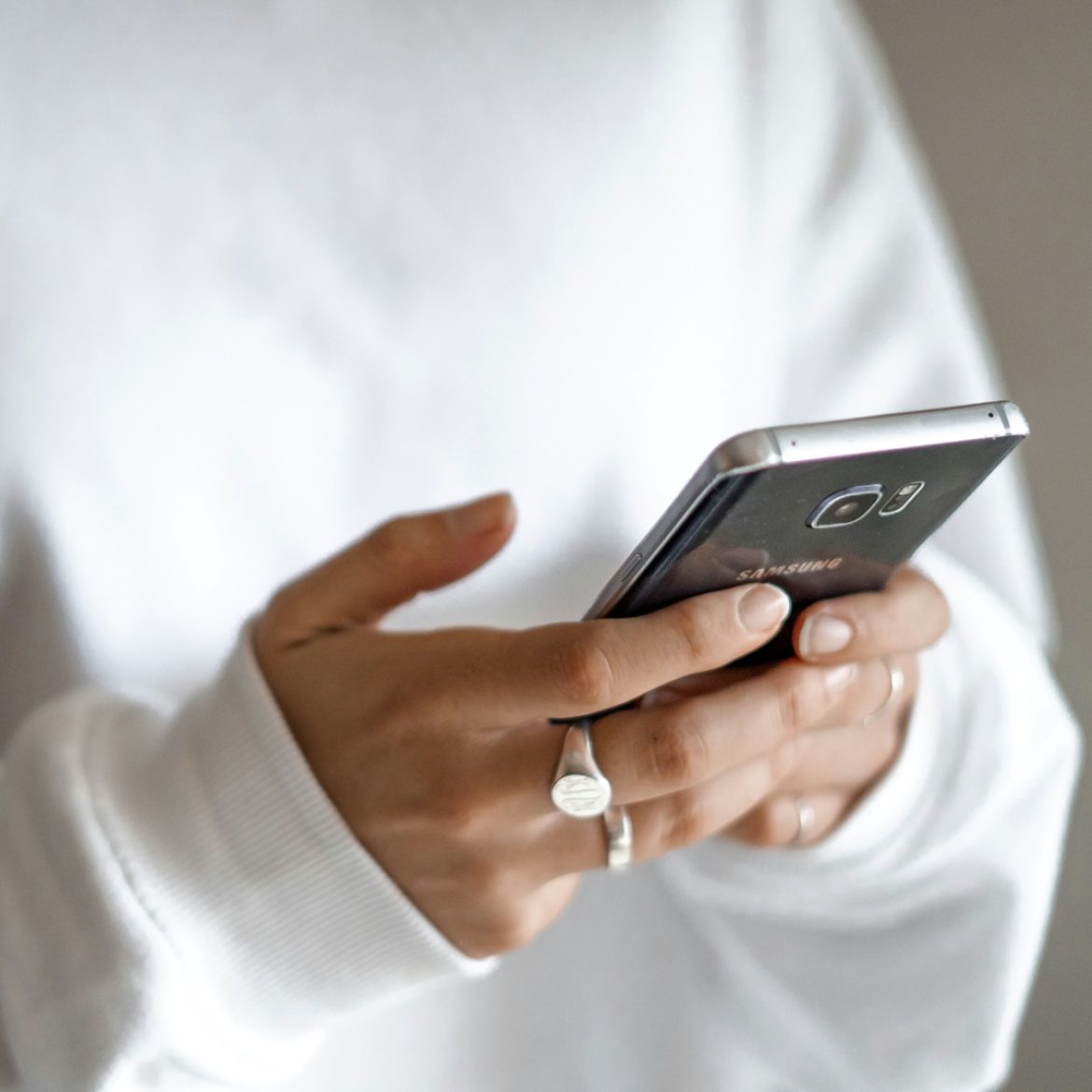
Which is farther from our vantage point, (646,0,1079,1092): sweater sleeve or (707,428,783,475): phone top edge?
(646,0,1079,1092): sweater sleeve

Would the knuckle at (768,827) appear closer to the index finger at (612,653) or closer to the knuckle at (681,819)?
the knuckle at (681,819)

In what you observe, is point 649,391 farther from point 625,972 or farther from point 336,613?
point 625,972

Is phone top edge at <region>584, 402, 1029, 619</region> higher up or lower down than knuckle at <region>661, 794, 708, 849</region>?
higher up

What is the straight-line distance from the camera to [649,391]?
71 centimetres

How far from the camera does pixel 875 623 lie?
0.54 meters

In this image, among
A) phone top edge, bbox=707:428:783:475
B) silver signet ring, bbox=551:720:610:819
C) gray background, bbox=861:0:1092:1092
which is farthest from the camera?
gray background, bbox=861:0:1092:1092

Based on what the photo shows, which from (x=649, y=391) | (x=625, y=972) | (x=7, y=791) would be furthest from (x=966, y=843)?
(x=7, y=791)

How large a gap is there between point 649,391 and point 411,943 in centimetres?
38

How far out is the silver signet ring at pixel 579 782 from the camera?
466 millimetres

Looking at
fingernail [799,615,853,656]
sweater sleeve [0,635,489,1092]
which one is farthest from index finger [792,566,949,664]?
sweater sleeve [0,635,489,1092]

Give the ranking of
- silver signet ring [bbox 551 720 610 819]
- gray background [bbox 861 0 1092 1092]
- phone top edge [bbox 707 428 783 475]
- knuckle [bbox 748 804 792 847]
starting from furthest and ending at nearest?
1. gray background [bbox 861 0 1092 1092]
2. knuckle [bbox 748 804 792 847]
3. silver signet ring [bbox 551 720 610 819]
4. phone top edge [bbox 707 428 783 475]

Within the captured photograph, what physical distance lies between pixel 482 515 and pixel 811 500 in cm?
15

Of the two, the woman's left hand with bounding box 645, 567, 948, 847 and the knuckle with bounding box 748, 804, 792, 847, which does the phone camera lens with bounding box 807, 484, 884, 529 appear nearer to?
the woman's left hand with bounding box 645, 567, 948, 847

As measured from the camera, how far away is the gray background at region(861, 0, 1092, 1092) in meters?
0.86
